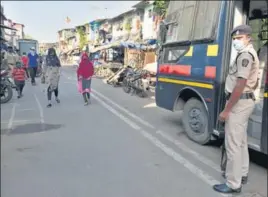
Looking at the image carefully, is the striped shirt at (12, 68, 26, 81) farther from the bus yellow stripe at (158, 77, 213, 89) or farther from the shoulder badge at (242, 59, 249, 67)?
the shoulder badge at (242, 59, 249, 67)

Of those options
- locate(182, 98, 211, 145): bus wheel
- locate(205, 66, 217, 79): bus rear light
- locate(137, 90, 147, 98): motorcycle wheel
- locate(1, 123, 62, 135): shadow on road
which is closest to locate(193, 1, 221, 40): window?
locate(205, 66, 217, 79): bus rear light

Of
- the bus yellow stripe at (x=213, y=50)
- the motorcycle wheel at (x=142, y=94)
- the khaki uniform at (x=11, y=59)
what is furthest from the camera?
the motorcycle wheel at (x=142, y=94)

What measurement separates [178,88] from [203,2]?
1.54 metres

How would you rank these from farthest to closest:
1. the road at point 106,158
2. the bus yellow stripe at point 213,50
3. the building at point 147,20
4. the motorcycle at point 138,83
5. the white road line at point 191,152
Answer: the building at point 147,20, the motorcycle at point 138,83, the bus yellow stripe at point 213,50, the white road line at point 191,152, the road at point 106,158

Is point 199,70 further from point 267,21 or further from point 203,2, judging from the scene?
Result: point 267,21

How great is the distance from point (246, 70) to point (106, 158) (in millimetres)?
2497

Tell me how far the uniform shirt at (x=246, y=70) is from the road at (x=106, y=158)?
3.96ft

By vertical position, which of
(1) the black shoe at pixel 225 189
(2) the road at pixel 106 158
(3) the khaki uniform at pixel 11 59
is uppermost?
(3) the khaki uniform at pixel 11 59

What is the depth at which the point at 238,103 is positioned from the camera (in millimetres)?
3799

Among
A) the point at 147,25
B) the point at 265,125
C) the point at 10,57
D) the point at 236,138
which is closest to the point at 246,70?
the point at 236,138

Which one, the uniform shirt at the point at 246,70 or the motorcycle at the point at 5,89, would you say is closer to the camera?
the uniform shirt at the point at 246,70

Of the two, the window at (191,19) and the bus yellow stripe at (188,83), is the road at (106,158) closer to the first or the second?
the bus yellow stripe at (188,83)

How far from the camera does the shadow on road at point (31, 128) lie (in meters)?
7.02

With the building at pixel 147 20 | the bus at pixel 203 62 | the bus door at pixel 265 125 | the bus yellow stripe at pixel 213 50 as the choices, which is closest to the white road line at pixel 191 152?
the bus at pixel 203 62
